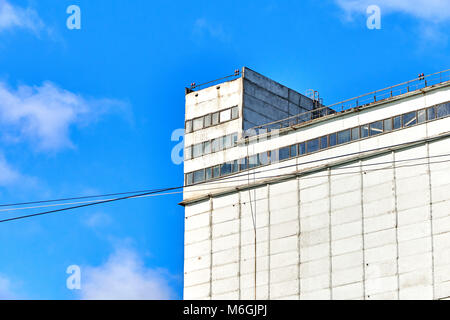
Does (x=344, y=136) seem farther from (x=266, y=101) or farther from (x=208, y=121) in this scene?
(x=208, y=121)

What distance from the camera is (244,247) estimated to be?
108m

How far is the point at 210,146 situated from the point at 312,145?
13.1 metres

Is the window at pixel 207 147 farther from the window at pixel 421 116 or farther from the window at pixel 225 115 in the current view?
the window at pixel 421 116

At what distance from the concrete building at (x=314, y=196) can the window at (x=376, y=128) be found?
9cm

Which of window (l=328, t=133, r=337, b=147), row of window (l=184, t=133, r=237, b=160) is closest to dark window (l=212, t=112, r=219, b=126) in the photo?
row of window (l=184, t=133, r=237, b=160)

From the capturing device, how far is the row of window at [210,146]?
112375 mm

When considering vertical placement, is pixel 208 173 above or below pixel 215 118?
below

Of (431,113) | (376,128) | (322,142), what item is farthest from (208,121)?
(431,113)

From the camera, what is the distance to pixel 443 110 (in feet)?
317

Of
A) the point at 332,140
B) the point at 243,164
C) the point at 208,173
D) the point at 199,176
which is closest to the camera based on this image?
the point at 332,140

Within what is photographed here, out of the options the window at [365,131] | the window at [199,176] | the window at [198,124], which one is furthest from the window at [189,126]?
the window at [365,131]

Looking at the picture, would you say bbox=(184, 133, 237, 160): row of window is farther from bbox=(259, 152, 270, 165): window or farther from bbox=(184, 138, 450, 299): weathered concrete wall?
bbox=(184, 138, 450, 299): weathered concrete wall

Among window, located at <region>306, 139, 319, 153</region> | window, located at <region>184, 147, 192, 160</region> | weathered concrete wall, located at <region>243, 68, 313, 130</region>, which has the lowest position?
window, located at <region>306, 139, 319, 153</region>

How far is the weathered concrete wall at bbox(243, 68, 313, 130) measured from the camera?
11381cm
